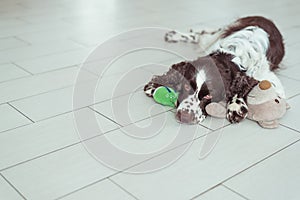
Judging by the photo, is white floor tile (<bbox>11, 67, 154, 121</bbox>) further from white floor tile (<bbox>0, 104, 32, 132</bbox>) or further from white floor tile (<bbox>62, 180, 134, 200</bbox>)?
white floor tile (<bbox>62, 180, 134, 200</bbox>)

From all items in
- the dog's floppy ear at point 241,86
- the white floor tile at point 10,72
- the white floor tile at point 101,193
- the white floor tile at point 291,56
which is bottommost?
the white floor tile at point 10,72

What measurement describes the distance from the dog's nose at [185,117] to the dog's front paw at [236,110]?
147 millimetres

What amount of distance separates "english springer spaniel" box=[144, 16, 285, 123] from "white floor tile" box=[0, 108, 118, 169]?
29 cm

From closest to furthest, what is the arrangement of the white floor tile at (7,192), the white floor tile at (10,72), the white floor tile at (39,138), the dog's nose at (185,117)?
the white floor tile at (7,192)
the white floor tile at (39,138)
the dog's nose at (185,117)
the white floor tile at (10,72)

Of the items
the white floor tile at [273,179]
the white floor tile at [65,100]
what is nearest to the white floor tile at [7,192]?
the white floor tile at [65,100]

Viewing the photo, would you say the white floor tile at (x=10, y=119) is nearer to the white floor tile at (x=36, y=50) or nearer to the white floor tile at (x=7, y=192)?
the white floor tile at (x=7, y=192)

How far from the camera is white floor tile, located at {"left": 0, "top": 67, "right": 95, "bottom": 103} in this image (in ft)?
6.26

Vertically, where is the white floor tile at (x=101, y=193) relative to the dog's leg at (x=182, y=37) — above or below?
below

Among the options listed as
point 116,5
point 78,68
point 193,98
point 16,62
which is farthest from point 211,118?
point 116,5

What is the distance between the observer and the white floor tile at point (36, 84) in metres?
1.91

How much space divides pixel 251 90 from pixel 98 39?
4.15 feet

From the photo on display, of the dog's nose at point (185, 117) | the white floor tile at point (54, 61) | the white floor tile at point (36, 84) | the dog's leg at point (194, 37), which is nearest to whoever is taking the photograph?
the dog's nose at point (185, 117)

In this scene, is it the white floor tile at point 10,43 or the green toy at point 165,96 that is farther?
the white floor tile at point 10,43

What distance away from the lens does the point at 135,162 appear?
4.61ft
